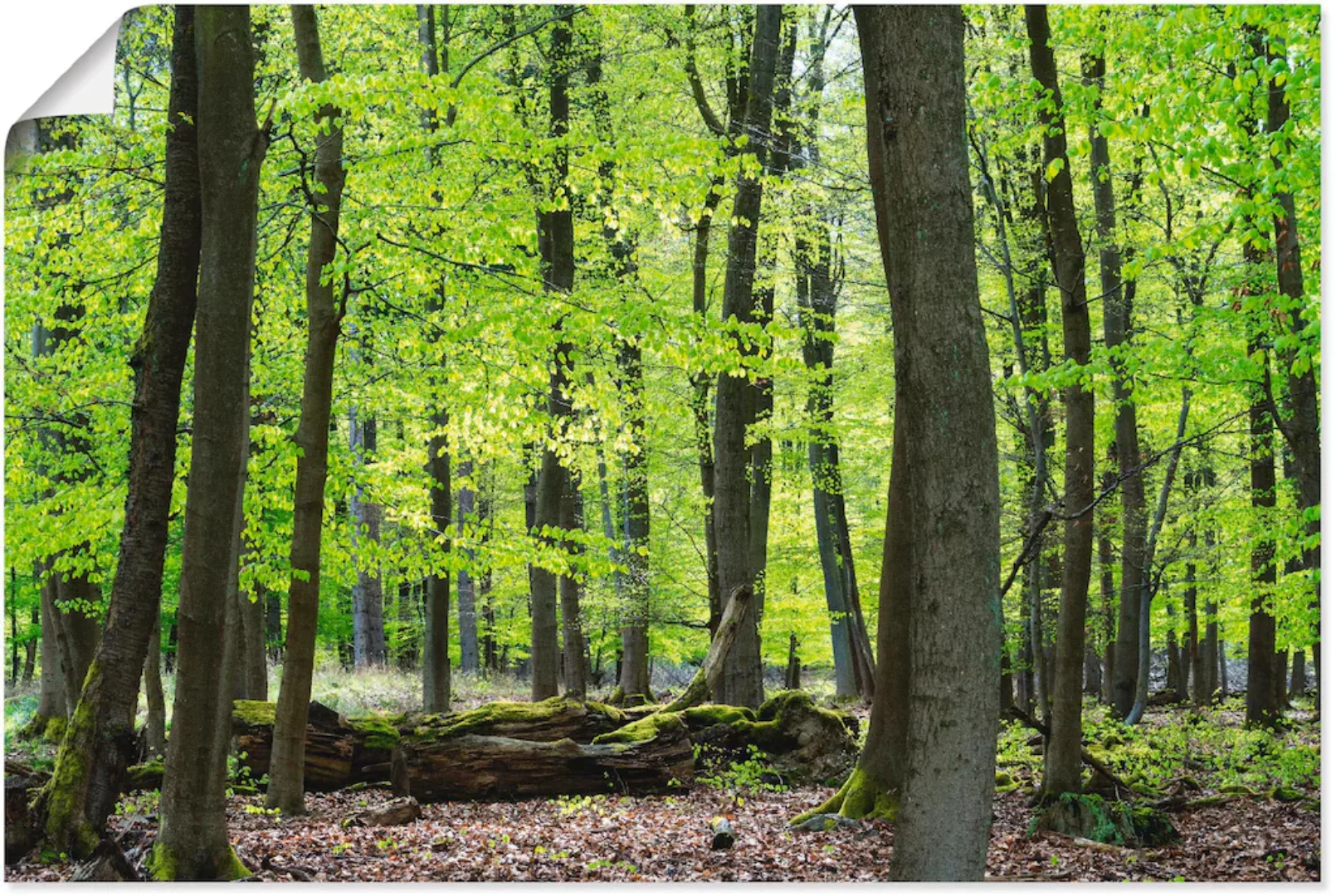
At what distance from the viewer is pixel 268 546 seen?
718 cm

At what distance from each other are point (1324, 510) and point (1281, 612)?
390cm

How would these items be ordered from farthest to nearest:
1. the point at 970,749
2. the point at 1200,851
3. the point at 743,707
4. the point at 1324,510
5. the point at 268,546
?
the point at 743,707
the point at 268,546
the point at 1200,851
the point at 1324,510
the point at 970,749

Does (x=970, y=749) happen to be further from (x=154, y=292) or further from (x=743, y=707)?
(x=743, y=707)

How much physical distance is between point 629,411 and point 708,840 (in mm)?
4351

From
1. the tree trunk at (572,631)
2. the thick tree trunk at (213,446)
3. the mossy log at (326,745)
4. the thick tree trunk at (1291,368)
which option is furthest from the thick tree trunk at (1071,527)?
the tree trunk at (572,631)

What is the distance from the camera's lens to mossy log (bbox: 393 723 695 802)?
696 cm

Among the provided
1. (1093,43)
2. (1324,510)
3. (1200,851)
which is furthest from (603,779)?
(1093,43)

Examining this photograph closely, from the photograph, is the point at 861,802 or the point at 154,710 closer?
the point at 861,802

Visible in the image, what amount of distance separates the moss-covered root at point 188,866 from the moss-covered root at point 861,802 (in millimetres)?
3061

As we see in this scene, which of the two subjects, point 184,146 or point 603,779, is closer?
point 184,146

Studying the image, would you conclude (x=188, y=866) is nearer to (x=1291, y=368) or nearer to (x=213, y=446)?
(x=213, y=446)

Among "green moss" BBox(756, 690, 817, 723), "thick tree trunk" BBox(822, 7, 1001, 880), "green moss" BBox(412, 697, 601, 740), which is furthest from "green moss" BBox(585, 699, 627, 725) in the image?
"thick tree trunk" BBox(822, 7, 1001, 880)

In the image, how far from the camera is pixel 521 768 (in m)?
7.07

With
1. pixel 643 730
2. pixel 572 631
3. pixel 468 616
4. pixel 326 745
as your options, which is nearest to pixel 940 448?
pixel 643 730
